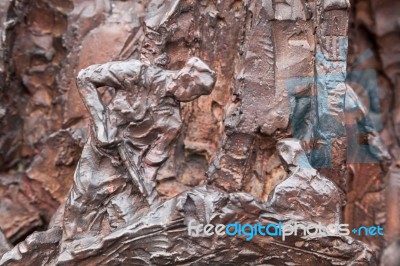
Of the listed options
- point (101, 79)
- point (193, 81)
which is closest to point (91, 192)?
point (101, 79)

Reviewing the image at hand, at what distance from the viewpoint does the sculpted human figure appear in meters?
3.43

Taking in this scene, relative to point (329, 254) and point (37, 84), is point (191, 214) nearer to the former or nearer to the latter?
point (329, 254)

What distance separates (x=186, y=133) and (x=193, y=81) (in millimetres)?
687

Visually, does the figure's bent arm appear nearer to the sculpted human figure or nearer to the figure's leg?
the sculpted human figure

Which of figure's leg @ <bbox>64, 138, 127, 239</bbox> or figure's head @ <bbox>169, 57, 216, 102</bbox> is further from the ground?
figure's head @ <bbox>169, 57, 216, 102</bbox>

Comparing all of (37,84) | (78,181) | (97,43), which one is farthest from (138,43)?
(78,181)

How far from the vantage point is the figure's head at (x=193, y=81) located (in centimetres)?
342

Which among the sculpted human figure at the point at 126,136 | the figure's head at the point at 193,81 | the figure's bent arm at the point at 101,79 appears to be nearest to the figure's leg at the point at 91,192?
the sculpted human figure at the point at 126,136

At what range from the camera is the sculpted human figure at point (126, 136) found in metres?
3.43

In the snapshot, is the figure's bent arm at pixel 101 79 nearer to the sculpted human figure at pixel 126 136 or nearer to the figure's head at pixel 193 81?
the sculpted human figure at pixel 126 136

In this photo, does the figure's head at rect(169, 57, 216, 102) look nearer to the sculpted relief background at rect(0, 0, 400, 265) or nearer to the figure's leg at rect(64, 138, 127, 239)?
the sculpted relief background at rect(0, 0, 400, 265)

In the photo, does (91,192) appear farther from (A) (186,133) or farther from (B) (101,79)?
(A) (186,133)

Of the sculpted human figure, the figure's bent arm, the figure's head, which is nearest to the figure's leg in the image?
the sculpted human figure

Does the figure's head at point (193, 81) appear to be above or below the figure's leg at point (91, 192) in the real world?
above
